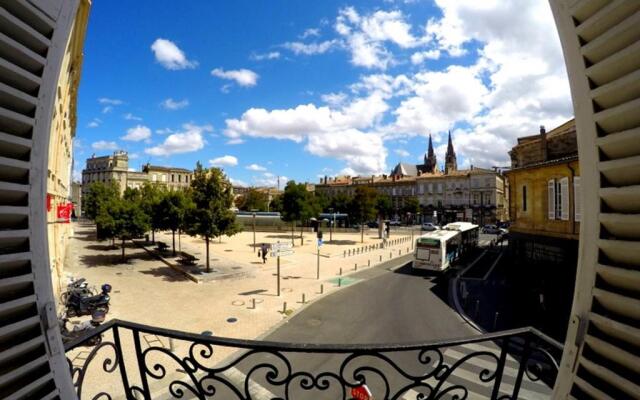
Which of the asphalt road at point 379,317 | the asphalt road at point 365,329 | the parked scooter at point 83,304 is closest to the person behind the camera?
the asphalt road at point 365,329

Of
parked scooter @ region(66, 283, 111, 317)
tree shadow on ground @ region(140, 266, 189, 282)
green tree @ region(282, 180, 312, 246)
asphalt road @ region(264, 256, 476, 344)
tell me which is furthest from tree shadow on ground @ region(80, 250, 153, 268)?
asphalt road @ region(264, 256, 476, 344)

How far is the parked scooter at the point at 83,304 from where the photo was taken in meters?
12.1

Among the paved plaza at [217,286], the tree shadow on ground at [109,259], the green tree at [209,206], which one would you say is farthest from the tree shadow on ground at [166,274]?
the tree shadow on ground at [109,259]

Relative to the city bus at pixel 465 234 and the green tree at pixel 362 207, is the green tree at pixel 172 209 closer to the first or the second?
the green tree at pixel 362 207

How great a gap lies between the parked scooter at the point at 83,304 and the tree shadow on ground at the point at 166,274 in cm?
568

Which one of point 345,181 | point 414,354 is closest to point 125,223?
point 414,354

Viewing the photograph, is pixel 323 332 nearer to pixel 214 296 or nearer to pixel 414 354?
pixel 414 354

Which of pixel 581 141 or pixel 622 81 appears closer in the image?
pixel 622 81

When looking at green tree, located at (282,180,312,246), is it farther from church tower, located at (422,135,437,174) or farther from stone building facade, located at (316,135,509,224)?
church tower, located at (422,135,437,174)

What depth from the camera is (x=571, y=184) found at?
47.2 feet

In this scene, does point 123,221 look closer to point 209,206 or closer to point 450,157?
point 209,206

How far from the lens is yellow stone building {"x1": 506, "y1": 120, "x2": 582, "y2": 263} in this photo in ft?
47.1

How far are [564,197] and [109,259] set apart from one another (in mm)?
28160

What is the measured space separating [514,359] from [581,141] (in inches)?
369
